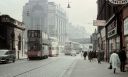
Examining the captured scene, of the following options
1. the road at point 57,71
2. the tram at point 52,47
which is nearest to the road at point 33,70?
the road at point 57,71

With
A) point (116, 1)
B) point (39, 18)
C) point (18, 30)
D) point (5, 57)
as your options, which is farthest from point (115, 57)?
point (39, 18)

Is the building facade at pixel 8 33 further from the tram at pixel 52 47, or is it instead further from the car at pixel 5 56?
the car at pixel 5 56

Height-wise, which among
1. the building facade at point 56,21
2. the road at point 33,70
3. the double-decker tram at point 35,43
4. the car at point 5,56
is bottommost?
the road at point 33,70

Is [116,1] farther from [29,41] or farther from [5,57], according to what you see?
[29,41]

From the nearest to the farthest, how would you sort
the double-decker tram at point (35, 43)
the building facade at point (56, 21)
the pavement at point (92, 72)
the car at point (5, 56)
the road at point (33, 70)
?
the pavement at point (92, 72) → the road at point (33, 70) → the car at point (5, 56) → the double-decker tram at point (35, 43) → the building facade at point (56, 21)

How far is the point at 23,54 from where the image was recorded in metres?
89.6

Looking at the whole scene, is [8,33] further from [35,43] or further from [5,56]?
[5,56]

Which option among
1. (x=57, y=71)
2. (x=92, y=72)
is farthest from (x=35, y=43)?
(x=92, y=72)

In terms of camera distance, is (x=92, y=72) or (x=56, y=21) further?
(x=56, y=21)

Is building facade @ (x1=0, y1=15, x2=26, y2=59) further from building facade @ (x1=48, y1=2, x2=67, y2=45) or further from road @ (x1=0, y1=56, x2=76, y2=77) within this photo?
building facade @ (x1=48, y1=2, x2=67, y2=45)

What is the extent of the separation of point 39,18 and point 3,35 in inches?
2455

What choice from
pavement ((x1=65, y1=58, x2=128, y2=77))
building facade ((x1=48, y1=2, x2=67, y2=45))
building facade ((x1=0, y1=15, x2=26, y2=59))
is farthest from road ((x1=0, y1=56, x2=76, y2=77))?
building facade ((x1=48, y1=2, x2=67, y2=45))

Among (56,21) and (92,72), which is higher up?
(56,21)

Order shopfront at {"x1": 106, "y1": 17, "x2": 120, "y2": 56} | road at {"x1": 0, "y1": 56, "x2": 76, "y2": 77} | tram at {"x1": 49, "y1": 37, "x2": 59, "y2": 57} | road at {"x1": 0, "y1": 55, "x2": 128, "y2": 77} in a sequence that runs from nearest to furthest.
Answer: road at {"x1": 0, "y1": 55, "x2": 128, "y2": 77}
road at {"x1": 0, "y1": 56, "x2": 76, "y2": 77}
shopfront at {"x1": 106, "y1": 17, "x2": 120, "y2": 56}
tram at {"x1": 49, "y1": 37, "x2": 59, "y2": 57}
